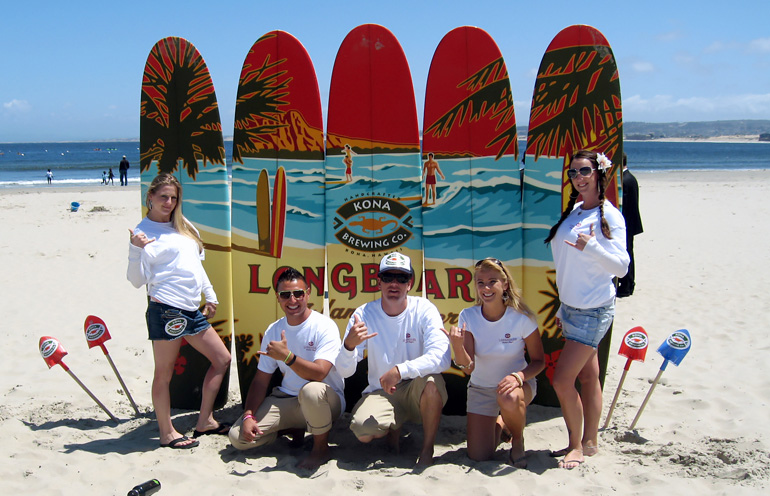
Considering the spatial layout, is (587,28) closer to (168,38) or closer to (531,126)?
(531,126)

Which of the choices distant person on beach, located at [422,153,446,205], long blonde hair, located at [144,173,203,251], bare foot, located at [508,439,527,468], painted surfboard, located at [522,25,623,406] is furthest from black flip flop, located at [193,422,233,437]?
painted surfboard, located at [522,25,623,406]

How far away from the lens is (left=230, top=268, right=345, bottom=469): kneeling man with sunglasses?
2.78m

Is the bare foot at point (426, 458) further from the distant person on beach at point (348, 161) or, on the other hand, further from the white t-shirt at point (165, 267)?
the distant person on beach at point (348, 161)

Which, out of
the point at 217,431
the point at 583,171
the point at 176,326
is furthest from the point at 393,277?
the point at 217,431

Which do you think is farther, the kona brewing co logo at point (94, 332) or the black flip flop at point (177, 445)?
the kona brewing co logo at point (94, 332)

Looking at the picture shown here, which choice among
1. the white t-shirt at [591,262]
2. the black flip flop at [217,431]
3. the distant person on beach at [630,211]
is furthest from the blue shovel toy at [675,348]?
the black flip flop at [217,431]

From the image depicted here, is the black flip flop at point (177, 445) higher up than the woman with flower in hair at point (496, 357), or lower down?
lower down

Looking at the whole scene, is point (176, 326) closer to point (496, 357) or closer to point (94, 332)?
point (94, 332)

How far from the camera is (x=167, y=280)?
292cm

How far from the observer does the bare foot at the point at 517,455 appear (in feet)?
8.89

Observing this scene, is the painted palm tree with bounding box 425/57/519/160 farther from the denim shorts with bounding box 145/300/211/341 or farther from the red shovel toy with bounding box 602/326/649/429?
the denim shorts with bounding box 145/300/211/341

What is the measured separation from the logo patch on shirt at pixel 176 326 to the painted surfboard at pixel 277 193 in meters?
0.70

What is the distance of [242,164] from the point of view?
3.71 m

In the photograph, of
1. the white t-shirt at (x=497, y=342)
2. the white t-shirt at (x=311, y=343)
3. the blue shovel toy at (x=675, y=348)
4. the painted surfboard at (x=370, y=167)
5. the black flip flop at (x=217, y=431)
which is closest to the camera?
the white t-shirt at (x=497, y=342)
